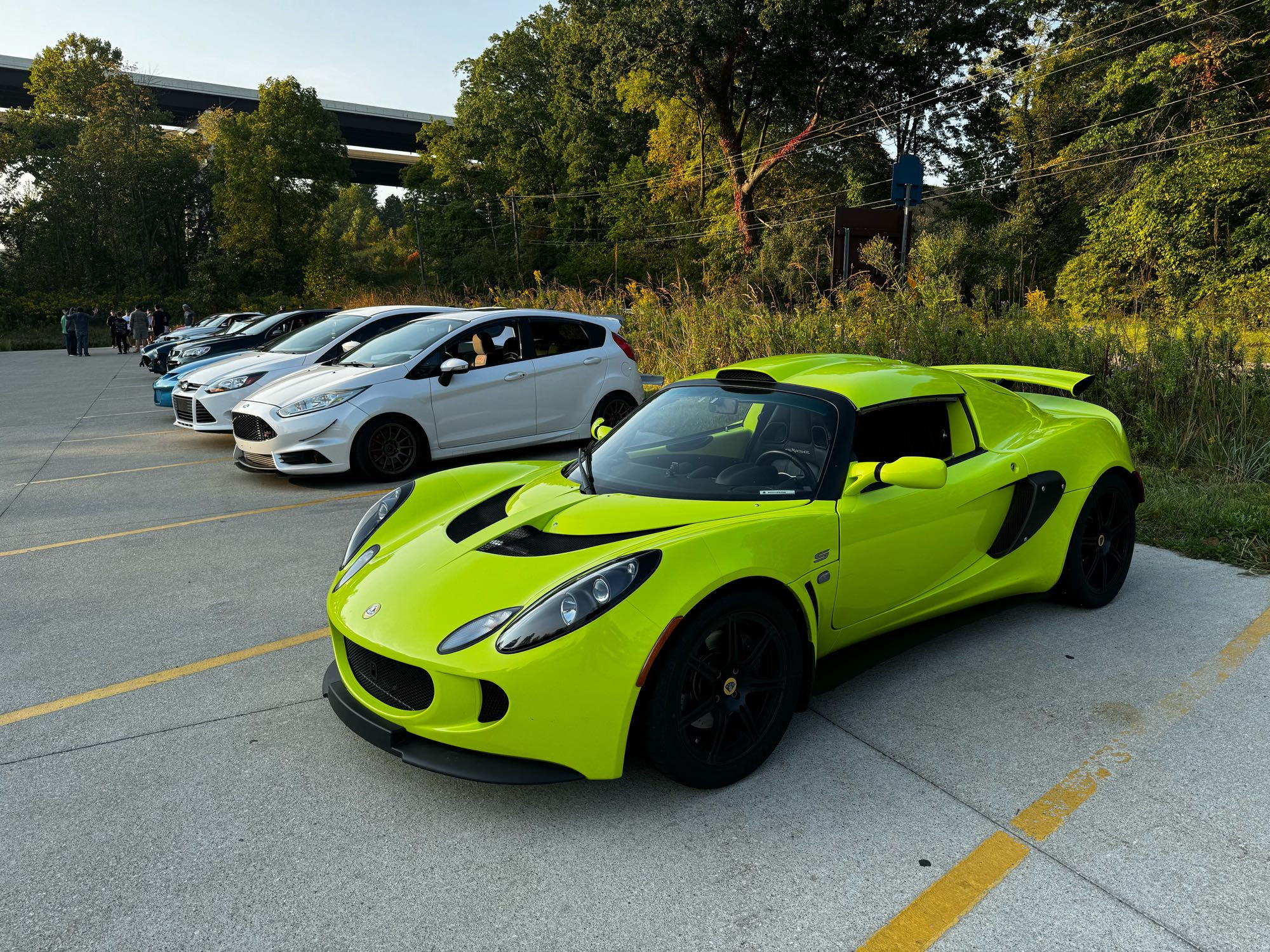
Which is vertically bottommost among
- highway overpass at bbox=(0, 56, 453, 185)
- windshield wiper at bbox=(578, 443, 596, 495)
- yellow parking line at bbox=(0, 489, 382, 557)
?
yellow parking line at bbox=(0, 489, 382, 557)

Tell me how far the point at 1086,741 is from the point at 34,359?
36325mm

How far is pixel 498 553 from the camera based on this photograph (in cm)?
304

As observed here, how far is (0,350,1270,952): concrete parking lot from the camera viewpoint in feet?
7.31

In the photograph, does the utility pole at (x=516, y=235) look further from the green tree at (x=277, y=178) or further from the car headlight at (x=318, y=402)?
the car headlight at (x=318, y=402)

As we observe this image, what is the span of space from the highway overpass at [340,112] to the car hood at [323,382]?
203 feet

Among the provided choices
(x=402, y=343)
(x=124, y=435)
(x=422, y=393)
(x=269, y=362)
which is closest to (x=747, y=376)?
(x=422, y=393)

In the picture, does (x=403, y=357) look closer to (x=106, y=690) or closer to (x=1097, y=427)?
(x=106, y=690)

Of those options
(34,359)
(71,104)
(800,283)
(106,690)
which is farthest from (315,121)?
(106,690)

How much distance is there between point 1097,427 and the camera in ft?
14.5

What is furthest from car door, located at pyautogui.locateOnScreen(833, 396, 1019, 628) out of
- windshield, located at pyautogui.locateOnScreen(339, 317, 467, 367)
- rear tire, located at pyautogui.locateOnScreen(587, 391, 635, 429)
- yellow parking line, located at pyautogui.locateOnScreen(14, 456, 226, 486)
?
yellow parking line, located at pyautogui.locateOnScreen(14, 456, 226, 486)

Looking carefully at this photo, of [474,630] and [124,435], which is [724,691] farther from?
[124,435]

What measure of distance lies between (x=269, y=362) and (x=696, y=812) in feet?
29.6

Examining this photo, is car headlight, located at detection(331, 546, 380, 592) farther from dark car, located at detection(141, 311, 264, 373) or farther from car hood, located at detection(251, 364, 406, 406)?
dark car, located at detection(141, 311, 264, 373)

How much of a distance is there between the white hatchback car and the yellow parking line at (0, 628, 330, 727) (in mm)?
5637
